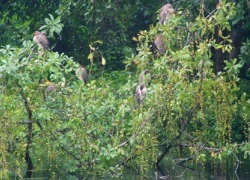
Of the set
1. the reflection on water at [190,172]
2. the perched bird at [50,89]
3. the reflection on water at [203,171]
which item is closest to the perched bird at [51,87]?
the perched bird at [50,89]

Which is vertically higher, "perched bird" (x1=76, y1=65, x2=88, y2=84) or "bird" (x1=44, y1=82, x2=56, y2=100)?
"perched bird" (x1=76, y1=65, x2=88, y2=84)

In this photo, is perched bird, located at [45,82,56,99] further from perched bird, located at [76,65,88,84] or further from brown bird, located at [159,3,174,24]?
brown bird, located at [159,3,174,24]

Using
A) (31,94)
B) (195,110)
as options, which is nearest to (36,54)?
(31,94)

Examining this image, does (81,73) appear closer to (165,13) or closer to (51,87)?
(51,87)

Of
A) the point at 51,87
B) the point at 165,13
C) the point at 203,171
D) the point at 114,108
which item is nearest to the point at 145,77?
the point at 114,108

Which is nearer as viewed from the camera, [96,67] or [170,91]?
[170,91]

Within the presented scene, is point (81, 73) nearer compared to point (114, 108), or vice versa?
point (81, 73)

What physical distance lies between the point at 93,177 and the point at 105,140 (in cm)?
52

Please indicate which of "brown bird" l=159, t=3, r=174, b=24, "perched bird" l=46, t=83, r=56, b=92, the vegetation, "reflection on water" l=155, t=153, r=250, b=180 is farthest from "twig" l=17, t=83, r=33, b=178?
"brown bird" l=159, t=3, r=174, b=24

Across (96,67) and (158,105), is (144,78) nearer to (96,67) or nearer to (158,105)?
(158,105)

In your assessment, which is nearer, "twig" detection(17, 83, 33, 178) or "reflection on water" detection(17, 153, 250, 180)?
"twig" detection(17, 83, 33, 178)

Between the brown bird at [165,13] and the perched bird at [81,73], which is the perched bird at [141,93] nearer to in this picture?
the perched bird at [81,73]

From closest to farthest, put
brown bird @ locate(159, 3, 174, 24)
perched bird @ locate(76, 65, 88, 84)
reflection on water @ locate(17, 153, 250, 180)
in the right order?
1. perched bird @ locate(76, 65, 88, 84)
2. brown bird @ locate(159, 3, 174, 24)
3. reflection on water @ locate(17, 153, 250, 180)

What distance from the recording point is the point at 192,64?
7789mm
